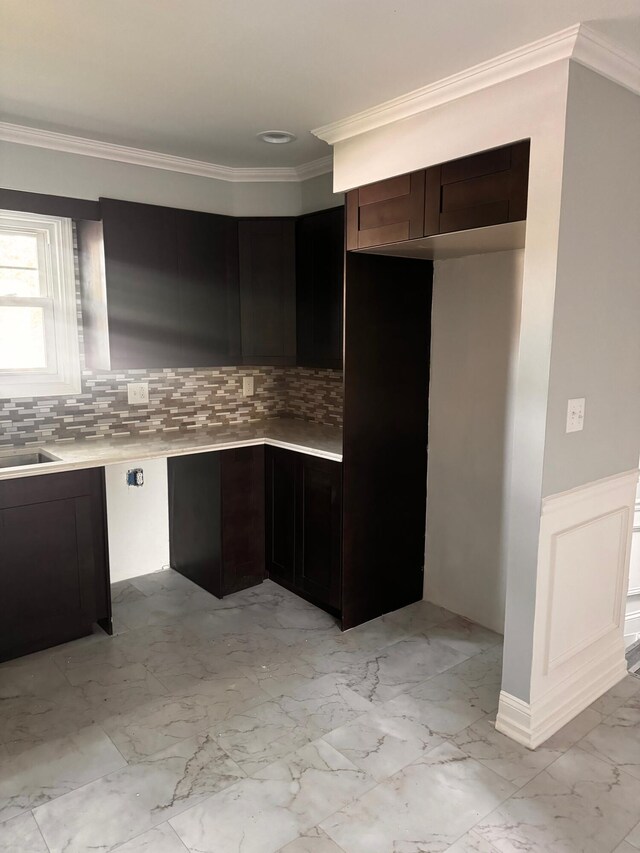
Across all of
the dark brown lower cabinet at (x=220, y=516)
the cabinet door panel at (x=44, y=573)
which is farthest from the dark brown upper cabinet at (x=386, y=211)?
the cabinet door panel at (x=44, y=573)

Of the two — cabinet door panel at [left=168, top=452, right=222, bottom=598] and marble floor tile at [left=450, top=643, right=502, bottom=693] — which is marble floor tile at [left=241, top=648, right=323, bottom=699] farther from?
cabinet door panel at [left=168, top=452, right=222, bottom=598]

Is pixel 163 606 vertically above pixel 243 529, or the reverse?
pixel 243 529

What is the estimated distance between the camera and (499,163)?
214 cm

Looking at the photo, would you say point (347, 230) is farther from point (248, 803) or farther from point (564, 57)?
point (248, 803)

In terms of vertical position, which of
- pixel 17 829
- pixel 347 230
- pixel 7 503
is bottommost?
pixel 17 829

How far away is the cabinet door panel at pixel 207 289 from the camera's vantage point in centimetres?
329

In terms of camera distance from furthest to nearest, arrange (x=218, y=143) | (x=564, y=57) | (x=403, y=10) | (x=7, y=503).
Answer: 1. (x=218, y=143)
2. (x=7, y=503)
3. (x=564, y=57)
4. (x=403, y=10)

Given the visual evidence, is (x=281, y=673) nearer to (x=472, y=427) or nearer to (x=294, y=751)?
Result: (x=294, y=751)

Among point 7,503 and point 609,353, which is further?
point 7,503

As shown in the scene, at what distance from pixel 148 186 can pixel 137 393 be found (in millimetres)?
1085

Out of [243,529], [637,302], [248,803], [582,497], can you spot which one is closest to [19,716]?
[248,803]

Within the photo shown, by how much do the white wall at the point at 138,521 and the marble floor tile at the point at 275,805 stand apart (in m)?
1.77

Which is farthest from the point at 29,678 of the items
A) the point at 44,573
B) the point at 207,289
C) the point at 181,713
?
the point at 207,289

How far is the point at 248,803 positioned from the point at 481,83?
8.14 feet
